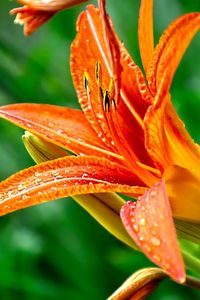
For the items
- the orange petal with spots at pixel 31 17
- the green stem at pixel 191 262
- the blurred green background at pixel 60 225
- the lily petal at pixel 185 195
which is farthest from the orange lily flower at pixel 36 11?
the blurred green background at pixel 60 225

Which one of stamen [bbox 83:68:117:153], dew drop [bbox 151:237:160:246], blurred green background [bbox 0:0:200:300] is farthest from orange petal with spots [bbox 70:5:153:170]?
blurred green background [bbox 0:0:200:300]

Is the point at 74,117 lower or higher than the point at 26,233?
higher

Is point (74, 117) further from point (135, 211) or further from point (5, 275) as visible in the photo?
point (5, 275)

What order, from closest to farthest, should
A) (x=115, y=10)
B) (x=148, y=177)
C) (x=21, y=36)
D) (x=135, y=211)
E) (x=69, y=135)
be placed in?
(x=135, y=211) < (x=148, y=177) < (x=69, y=135) < (x=115, y=10) < (x=21, y=36)

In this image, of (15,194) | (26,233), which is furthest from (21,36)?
(15,194)

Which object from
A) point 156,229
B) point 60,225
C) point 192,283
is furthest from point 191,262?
point 60,225

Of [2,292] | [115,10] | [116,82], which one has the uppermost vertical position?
[116,82]
